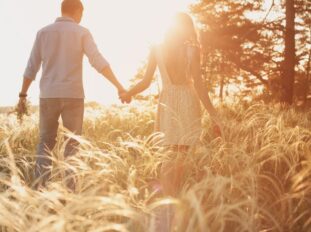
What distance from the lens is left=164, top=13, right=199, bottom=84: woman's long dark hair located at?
4.02 meters

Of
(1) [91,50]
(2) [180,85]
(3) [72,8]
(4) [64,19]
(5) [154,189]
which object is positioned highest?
(3) [72,8]

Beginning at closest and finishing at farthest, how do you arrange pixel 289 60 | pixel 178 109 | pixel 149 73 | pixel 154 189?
pixel 154 189, pixel 178 109, pixel 149 73, pixel 289 60

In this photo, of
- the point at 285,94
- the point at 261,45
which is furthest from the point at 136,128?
the point at 261,45

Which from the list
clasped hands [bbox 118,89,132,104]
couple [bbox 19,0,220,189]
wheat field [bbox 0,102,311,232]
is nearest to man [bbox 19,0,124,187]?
couple [bbox 19,0,220,189]

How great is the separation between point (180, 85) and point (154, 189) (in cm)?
87

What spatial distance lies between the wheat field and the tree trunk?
540 cm

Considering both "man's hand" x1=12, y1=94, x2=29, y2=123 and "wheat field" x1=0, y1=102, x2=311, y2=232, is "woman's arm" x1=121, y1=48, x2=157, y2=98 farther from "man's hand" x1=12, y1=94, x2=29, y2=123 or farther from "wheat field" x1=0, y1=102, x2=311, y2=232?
"man's hand" x1=12, y1=94, x2=29, y2=123

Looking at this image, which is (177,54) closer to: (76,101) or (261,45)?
(76,101)

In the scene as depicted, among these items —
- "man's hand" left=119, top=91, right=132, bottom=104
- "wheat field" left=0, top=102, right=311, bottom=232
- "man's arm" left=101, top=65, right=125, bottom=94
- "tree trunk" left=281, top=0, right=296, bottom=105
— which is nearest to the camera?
"wheat field" left=0, top=102, right=311, bottom=232

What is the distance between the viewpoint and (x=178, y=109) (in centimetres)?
421

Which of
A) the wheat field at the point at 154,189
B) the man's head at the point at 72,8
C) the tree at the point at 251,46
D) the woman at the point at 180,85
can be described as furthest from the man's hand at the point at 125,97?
the tree at the point at 251,46

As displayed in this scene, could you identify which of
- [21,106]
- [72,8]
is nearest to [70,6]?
[72,8]

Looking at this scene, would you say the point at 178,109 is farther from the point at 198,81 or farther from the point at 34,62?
the point at 34,62

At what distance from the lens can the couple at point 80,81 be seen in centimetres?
412
